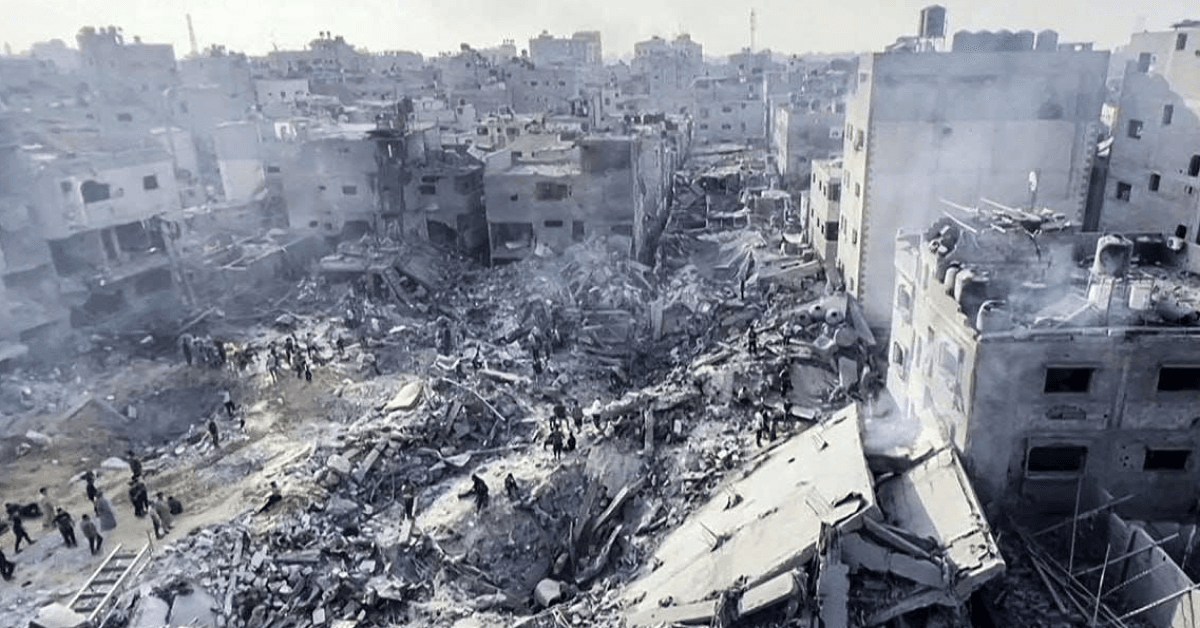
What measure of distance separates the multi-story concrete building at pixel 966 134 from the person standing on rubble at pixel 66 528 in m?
27.4

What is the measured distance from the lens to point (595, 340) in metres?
33.8

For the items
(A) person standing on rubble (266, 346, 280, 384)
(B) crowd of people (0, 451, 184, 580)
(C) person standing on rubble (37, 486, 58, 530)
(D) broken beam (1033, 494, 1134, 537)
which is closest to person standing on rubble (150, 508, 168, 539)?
(B) crowd of people (0, 451, 184, 580)

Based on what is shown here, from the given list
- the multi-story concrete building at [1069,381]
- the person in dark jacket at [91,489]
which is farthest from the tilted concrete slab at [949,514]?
the person in dark jacket at [91,489]

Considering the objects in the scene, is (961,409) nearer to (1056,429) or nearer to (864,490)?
(1056,429)

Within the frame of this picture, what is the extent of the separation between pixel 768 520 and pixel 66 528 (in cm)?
1733

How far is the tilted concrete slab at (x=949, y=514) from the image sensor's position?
49.5 ft

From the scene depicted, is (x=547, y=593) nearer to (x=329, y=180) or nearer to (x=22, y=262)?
(x=22, y=262)

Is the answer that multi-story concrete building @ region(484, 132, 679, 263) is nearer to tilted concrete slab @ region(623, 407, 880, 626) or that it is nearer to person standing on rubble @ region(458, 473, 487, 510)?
person standing on rubble @ region(458, 473, 487, 510)

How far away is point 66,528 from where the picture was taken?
19.9m

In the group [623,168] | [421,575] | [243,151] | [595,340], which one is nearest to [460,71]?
[243,151]

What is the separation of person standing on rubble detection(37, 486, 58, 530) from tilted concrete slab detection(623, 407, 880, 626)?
15897 mm

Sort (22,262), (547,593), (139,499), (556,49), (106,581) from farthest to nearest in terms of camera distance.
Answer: (556,49)
(22,262)
(139,499)
(547,593)
(106,581)

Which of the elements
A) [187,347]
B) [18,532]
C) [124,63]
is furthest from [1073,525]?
[124,63]

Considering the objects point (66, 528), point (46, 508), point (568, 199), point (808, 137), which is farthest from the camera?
point (808, 137)
